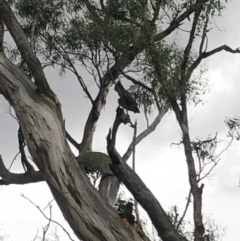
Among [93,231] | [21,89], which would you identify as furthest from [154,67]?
[93,231]

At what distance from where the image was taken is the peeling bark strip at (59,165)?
3283 mm

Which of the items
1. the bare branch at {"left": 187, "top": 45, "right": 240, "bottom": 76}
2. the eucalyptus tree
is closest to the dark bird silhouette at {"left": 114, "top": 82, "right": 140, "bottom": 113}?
the eucalyptus tree

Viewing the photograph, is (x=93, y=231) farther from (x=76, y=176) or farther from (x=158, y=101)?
(x=158, y=101)

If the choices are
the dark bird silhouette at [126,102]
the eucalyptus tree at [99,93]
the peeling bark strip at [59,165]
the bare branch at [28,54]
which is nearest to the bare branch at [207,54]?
the eucalyptus tree at [99,93]

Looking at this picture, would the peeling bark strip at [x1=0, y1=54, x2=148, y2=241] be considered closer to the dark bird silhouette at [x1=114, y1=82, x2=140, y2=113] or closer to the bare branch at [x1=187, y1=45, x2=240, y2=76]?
the dark bird silhouette at [x1=114, y1=82, x2=140, y2=113]

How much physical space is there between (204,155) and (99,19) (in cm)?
192

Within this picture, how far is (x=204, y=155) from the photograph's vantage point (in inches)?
250

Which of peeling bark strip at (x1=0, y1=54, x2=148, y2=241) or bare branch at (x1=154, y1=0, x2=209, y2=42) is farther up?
bare branch at (x1=154, y1=0, x2=209, y2=42)

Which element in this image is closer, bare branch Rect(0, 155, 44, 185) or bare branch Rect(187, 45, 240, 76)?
bare branch Rect(0, 155, 44, 185)

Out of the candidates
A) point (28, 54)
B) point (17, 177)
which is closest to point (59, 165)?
point (28, 54)

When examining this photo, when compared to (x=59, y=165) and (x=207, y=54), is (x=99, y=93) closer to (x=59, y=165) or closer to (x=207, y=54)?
(x=207, y=54)

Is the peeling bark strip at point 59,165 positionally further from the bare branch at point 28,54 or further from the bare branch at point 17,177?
the bare branch at point 17,177

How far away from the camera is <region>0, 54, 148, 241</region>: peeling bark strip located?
10.8 feet

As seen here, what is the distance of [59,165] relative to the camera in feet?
11.1
